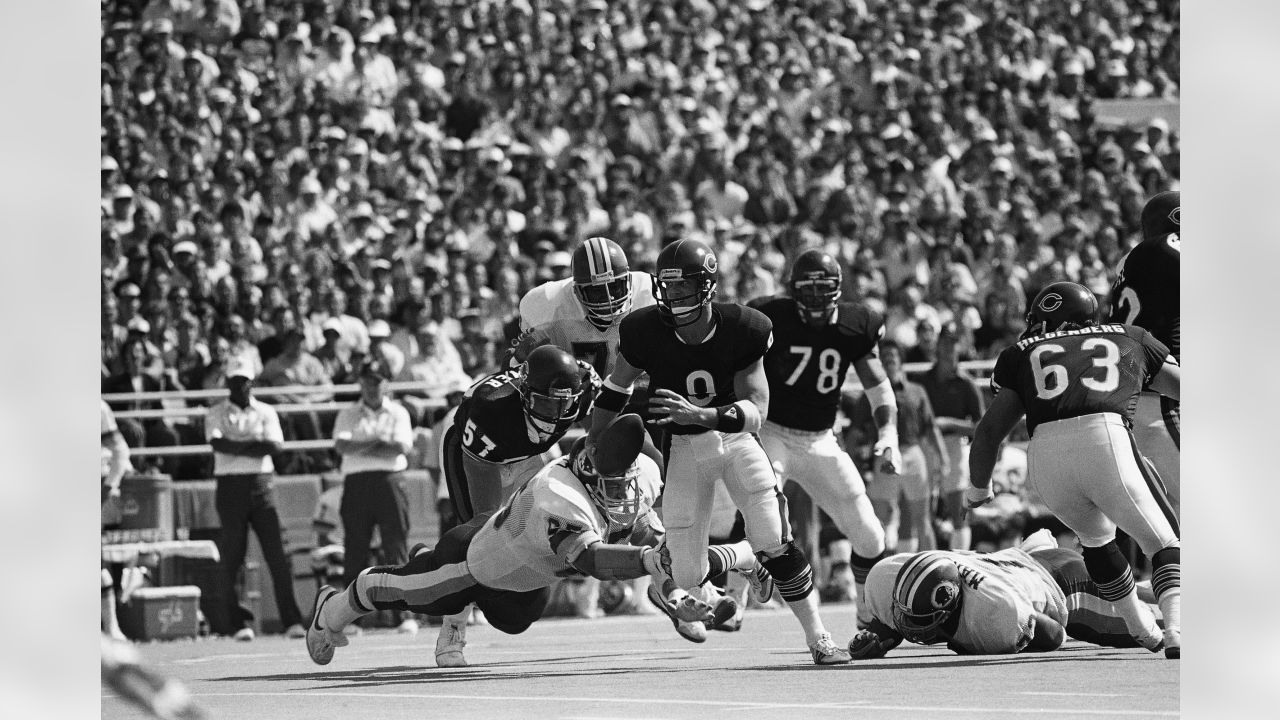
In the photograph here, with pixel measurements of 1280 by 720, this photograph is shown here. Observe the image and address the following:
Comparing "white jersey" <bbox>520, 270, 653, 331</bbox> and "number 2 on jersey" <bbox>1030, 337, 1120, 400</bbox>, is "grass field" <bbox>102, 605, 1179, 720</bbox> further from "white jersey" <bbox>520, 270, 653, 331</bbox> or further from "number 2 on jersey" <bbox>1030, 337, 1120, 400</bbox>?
"white jersey" <bbox>520, 270, 653, 331</bbox>

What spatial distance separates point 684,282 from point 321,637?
2411 mm

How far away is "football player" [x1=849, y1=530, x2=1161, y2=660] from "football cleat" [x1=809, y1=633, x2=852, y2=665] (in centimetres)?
11

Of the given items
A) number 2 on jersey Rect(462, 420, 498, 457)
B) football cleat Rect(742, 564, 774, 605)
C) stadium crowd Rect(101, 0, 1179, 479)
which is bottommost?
football cleat Rect(742, 564, 774, 605)

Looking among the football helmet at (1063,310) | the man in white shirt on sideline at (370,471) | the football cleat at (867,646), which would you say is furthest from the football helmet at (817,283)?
the man in white shirt on sideline at (370,471)

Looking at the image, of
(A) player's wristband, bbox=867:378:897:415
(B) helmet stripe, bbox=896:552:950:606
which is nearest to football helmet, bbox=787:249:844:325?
(A) player's wristband, bbox=867:378:897:415

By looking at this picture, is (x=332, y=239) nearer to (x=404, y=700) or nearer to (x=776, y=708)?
(x=404, y=700)

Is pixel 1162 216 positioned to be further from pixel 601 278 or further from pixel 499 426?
pixel 499 426

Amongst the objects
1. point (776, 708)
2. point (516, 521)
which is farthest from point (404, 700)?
point (776, 708)

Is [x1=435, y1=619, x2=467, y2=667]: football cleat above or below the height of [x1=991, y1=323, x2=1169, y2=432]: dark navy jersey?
below

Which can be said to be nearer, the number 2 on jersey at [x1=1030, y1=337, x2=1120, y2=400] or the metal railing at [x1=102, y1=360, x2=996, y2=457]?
the number 2 on jersey at [x1=1030, y1=337, x2=1120, y2=400]

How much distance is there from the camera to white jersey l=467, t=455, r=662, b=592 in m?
7.78

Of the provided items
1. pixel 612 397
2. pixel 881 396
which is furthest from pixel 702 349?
pixel 881 396

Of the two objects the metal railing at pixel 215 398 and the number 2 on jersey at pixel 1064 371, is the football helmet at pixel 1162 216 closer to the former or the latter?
the number 2 on jersey at pixel 1064 371
